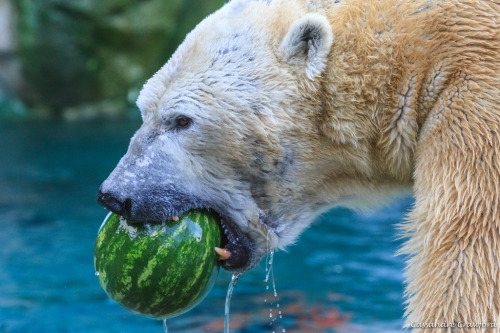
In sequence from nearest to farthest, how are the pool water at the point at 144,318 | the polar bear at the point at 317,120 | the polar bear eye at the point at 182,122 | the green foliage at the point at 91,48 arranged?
the polar bear at the point at 317,120 < the polar bear eye at the point at 182,122 < the pool water at the point at 144,318 < the green foliage at the point at 91,48

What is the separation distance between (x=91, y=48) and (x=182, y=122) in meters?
8.77

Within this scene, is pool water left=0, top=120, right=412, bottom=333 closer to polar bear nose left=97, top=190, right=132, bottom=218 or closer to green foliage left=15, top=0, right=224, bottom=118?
polar bear nose left=97, top=190, right=132, bottom=218

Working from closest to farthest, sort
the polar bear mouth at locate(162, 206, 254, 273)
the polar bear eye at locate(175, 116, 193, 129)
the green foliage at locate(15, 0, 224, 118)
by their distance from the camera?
the polar bear eye at locate(175, 116, 193, 129)
the polar bear mouth at locate(162, 206, 254, 273)
the green foliage at locate(15, 0, 224, 118)

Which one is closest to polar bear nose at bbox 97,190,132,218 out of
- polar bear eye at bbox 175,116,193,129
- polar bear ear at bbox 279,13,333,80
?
polar bear eye at bbox 175,116,193,129

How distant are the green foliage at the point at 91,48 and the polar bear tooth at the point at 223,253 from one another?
8.73 metres

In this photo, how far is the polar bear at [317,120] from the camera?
80.0 inches

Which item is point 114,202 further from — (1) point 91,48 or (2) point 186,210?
(1) point 91,48

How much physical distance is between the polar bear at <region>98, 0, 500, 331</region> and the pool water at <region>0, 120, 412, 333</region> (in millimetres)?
1182

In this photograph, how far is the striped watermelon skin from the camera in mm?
2230

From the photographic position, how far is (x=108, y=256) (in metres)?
2.27

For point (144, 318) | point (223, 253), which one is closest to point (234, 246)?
point (223, 253)

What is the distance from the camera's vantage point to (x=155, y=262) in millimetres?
2232

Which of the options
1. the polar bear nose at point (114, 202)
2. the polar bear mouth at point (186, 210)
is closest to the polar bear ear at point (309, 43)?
the polar bear mouth at point (186, 210)

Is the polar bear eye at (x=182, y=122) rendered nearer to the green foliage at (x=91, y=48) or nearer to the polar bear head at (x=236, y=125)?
the polar bear head at (x=236, y=125)
